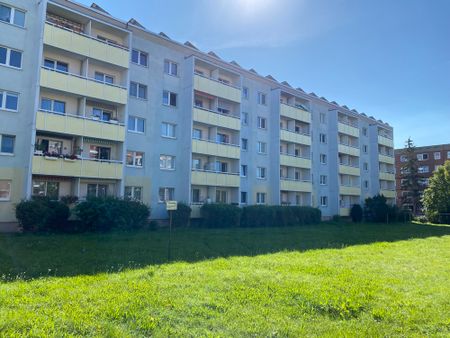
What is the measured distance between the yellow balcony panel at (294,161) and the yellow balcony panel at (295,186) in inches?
76.9

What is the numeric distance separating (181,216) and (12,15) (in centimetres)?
1761

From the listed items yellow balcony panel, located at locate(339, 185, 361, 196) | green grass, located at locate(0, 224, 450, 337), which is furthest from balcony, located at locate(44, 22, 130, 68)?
yellow balcony panel, located at locate(339, 185, 361, 196)

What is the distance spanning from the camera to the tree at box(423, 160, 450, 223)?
157ft

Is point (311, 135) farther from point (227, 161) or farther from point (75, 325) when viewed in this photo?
point (75, 325)

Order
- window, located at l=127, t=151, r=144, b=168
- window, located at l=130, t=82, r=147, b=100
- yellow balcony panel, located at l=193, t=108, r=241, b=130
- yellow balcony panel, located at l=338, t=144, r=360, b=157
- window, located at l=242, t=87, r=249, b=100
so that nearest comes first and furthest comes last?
window, located at l=127, t=151, r=144, b=168, window, located at l=130, t=82, r=147, b=100, yellow balcony panel, located at l=193, t=108, r=241, b=130, window, located at l=242, t=87, r=249, b=100, yellow balcony panel, located at l=338, t=144, r=360, b=157

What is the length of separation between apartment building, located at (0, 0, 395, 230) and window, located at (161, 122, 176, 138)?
0.09 meters

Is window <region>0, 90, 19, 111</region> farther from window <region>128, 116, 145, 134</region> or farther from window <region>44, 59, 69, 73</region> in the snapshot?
window <region>128, 116, 145, 134</region>

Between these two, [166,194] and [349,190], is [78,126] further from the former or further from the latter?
[349,190]

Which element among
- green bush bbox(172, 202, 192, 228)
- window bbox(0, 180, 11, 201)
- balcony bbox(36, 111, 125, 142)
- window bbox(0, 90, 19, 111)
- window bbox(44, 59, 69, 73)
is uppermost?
window bbox(44, 59, 69, 73)

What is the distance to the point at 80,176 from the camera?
23.4m

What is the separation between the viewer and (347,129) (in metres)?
50.2

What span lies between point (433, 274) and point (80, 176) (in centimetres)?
2049

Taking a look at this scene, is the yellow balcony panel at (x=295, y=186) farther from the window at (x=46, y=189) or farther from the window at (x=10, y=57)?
the window at (x=10, y=57)

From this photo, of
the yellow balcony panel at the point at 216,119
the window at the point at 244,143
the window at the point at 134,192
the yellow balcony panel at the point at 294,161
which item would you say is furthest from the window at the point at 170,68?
the yellow balcony panel at the point at 294,161
